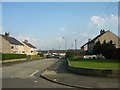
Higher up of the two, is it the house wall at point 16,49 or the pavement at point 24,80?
the house wall at point 16,49

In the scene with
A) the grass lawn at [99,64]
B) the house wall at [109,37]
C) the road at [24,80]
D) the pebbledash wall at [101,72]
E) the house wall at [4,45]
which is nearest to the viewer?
the road at [24,80]

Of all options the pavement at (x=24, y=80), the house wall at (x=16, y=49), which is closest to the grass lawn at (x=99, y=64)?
the pavement at (x=24, y=80)

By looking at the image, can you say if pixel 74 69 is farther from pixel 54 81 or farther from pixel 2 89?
pixel 2 89

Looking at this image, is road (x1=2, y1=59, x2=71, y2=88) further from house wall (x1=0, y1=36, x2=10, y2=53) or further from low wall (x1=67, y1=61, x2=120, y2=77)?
house wall (x1=0, y1=36, x2=10, y2=53)

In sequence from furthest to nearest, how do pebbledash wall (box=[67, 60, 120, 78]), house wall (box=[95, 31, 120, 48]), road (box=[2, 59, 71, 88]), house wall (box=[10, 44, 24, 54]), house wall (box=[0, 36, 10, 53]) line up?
house wall (box=[10, 44, 24, 54])
house wall (box=[95, 31, 120, 48])
house wall (box=[0, 36, 10, 53])
pebbledash wall (box=[67, 60, 120, 78])
road (box=[2, 59, 71, 88])

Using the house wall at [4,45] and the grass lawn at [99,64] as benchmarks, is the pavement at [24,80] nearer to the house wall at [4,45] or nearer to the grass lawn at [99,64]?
the grass lawn at [99,64]

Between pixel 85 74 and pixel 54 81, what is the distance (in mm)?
3442

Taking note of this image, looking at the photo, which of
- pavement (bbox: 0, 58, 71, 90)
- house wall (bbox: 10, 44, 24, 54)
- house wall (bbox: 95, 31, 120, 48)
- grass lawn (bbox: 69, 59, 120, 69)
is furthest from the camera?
house wall (bbox: 10, 44, 24, 54)

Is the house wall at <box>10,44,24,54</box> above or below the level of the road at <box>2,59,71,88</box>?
above

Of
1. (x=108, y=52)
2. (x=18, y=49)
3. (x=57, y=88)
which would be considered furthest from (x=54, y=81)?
(x=18, y=49)

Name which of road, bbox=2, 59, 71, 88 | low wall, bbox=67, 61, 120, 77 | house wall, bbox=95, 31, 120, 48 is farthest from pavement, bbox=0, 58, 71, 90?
house wall, bbox=95, 31, 120, 48

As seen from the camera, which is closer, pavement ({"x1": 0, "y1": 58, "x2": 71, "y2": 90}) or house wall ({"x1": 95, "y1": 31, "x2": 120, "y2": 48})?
pavement ({"x1": 0, "y1": 58, "x2": 71, "y2": 90})

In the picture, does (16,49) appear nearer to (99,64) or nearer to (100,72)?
(99,64)

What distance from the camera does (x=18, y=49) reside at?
91.1m
